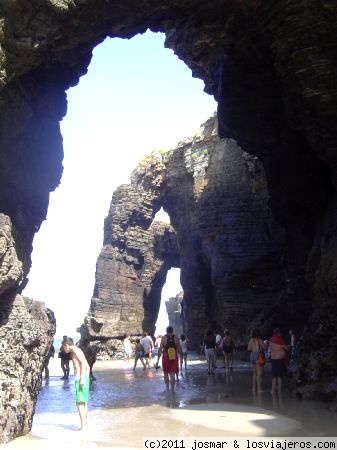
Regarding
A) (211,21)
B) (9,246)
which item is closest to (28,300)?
(9,246)

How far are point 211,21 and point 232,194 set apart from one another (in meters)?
17.7

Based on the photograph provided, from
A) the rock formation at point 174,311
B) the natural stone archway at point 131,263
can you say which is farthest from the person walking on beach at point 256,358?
the rock formation at point 174,311

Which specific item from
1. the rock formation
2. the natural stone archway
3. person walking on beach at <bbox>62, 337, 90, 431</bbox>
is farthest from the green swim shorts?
the rock formation

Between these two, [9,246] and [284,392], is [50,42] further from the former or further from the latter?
[284,392]

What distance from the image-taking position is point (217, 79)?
52.6ft

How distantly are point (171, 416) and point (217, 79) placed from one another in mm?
10805

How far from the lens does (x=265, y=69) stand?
1456cm

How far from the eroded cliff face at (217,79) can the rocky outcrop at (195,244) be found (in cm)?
1171

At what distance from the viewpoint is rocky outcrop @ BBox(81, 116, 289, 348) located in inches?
1077

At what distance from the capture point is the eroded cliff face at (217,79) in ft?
31.3

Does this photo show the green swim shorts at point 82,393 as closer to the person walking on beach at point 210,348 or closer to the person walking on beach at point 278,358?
the person walking on beach at point 278,358

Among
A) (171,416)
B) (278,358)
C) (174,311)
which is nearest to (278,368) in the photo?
(278,358)

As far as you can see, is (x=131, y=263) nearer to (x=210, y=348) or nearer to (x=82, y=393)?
(x=210, y=348)

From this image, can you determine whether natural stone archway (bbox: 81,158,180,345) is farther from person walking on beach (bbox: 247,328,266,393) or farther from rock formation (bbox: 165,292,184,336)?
rock formation (bbox: 165,292,184,336)
